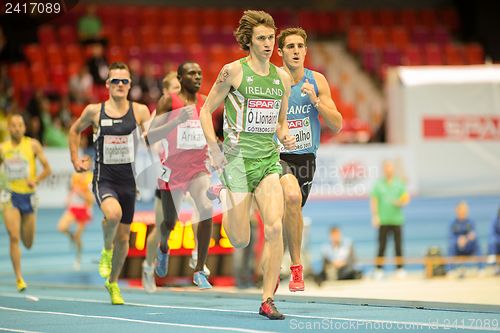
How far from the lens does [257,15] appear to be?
836cm

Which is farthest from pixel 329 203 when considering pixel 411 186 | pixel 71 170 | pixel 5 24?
pixel 5 24

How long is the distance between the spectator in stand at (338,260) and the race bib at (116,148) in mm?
8242

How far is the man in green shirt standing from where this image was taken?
17969 mm

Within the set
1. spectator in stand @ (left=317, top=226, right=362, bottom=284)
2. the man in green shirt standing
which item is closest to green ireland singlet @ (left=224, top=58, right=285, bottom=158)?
spectator in stand @ (left=317, top=226, right=362, bottom=284)

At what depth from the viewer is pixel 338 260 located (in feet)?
58.9

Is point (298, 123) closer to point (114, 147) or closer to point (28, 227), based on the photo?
point (114, 147)

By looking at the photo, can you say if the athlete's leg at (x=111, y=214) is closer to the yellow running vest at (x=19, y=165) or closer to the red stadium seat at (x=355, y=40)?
the yellow running vest at (x=19, y=165)

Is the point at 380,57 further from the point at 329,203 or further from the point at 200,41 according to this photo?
the point at 329,203

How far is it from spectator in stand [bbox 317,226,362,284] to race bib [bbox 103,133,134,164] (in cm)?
824

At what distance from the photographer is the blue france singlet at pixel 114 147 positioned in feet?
33.0

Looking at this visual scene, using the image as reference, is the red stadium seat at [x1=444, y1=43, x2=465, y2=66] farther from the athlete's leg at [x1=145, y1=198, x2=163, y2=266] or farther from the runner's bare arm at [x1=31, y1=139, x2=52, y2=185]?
the athlete's leg at [x1=145, y1=198, x2=163, y2=266]

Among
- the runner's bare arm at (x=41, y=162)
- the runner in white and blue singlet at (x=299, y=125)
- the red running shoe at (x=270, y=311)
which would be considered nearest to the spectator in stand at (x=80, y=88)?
the runner's bare arm at (x=41, y=162)

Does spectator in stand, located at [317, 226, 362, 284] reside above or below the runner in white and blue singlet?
below

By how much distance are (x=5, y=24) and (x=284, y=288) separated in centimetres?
1068
